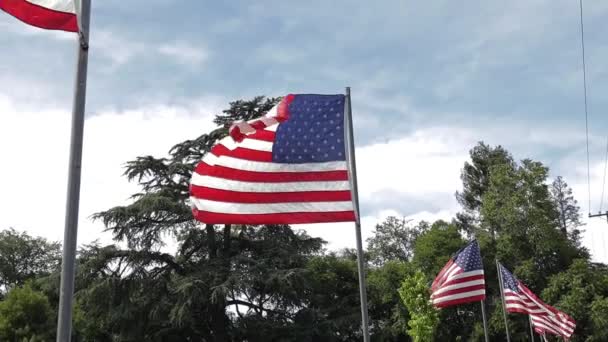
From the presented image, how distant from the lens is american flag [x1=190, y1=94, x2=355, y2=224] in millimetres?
9070

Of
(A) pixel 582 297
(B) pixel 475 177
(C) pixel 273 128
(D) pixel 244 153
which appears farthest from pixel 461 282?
(B) pixel 475 177

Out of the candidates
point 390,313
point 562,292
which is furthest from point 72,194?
point 390,313

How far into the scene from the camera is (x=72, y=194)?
5.61 m

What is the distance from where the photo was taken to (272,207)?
29.8 feet

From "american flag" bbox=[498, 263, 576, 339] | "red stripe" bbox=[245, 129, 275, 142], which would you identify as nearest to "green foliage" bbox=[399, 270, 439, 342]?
"american flag" bbox=[498, 263, 576, 339]

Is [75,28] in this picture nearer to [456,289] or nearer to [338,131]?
[338,131]

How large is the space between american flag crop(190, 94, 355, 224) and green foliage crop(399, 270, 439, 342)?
3253cm

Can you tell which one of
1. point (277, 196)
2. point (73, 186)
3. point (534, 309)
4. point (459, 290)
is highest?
point (277, 196)

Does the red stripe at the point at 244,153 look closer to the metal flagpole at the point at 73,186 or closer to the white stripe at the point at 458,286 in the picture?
the metal flagpole at the point at 73,186

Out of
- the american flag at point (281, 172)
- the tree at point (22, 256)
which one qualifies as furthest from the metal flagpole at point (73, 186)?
the tree at point (22, 256)

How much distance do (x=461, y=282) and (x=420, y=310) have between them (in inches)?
889

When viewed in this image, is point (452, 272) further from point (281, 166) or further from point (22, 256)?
point (22, 256)

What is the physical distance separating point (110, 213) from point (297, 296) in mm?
9645

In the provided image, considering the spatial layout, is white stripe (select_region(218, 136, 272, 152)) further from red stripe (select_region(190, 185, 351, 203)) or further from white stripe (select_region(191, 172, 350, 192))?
red stripe (select_region(190, 185, 351, 203))
